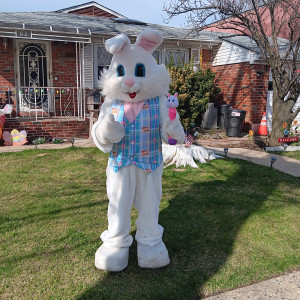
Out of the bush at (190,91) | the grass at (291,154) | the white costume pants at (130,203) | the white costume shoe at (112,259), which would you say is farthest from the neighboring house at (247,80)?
the white costume shoe at (112,259)

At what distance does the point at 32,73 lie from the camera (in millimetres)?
9820

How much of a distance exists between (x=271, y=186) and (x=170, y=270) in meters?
2.85

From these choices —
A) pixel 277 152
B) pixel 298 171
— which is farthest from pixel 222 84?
pixel 298 171

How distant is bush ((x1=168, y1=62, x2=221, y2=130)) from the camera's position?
931 centimetres

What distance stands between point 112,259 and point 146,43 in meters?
1.82

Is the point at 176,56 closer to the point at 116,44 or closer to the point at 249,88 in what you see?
the point at 249,88

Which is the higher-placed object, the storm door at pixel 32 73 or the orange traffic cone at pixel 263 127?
the storm door at pixel 32 73

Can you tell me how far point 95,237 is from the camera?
331 cm

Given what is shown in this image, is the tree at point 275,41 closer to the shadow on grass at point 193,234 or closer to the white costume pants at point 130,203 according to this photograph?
the shadow on grass at point 193,234

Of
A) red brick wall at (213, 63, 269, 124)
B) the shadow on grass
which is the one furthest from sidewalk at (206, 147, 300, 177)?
red brick wall at (213, 63, 269, 124)

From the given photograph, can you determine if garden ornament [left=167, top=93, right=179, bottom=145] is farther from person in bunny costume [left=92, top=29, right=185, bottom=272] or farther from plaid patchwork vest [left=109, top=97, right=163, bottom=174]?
plaid patchwork vest [left=109, top=97, right=163, bottom=174]

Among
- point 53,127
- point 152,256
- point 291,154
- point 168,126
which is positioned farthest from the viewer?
point 53,127

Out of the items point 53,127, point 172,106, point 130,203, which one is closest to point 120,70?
point 172,106

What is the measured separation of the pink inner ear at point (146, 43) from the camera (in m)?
2.68
